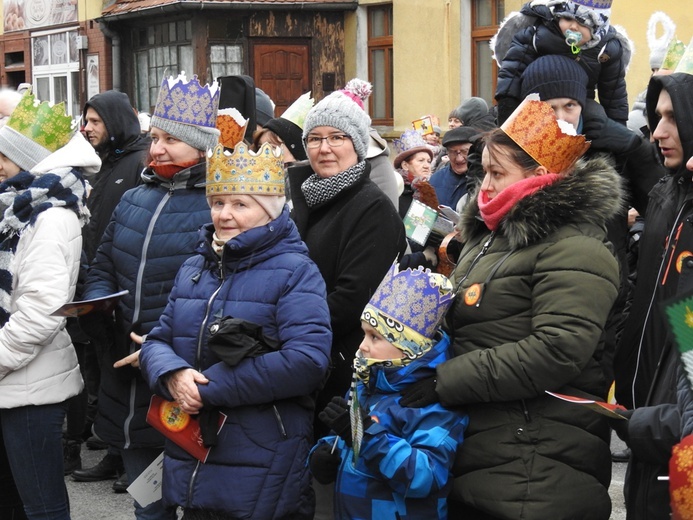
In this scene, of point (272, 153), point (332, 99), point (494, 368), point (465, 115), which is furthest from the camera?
point (465, 115)

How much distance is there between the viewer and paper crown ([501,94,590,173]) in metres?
3.80

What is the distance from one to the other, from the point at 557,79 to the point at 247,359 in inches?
68.3

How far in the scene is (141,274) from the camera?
15.4 feet

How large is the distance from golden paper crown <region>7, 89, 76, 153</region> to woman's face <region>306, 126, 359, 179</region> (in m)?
1.18

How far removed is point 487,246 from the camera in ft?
12.7

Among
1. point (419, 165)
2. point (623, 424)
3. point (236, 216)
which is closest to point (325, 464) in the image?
point (236, 216)

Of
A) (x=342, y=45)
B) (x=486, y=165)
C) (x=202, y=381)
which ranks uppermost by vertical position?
(x=342, y=45)

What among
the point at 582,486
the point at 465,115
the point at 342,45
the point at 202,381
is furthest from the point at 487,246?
the point at 342,45

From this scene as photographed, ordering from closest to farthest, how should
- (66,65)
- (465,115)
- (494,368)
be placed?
1. (494,368)
2. (465,115)
3. (66,65)

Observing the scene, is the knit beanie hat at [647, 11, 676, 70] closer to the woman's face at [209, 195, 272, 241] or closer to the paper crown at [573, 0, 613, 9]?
the paper crown at [573, 0, 613, 9]

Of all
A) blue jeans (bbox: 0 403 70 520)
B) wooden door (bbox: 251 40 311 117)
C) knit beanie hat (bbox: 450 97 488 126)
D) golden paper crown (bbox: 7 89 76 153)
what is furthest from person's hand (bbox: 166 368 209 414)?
wooden door (bbox: 251 40 311 117)

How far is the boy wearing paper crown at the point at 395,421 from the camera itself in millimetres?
3586

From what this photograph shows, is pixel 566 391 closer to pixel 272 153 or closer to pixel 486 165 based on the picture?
pixel 486 165

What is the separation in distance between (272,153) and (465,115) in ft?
24.6
